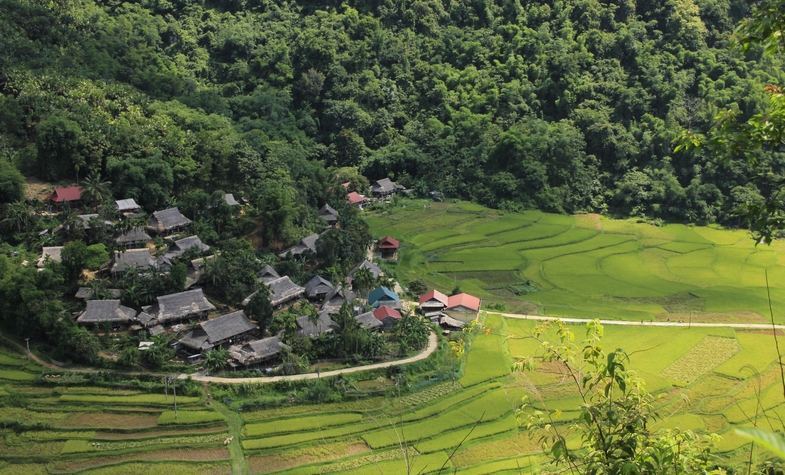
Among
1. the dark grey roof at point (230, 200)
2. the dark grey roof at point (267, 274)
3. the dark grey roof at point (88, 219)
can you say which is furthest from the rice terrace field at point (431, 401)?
the dark grey roof at point (230, 200)

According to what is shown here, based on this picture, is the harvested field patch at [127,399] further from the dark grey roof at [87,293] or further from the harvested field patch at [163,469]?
the dark grey roof at [87,293]

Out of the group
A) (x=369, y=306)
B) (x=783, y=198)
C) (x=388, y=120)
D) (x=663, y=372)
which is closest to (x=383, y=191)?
(x=388, y=120)

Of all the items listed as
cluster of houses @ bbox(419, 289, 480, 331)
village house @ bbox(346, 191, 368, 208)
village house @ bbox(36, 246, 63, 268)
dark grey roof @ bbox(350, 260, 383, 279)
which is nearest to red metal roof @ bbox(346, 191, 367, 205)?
village house @ bbox(346, 191, 368, 208)

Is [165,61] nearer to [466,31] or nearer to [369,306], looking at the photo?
[466,31]

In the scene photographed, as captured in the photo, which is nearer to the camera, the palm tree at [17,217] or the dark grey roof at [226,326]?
the dark grey roof at [226,326]

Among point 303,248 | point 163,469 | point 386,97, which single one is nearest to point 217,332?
point 163,469

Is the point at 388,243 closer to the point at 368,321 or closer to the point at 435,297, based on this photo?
the point at 435,297
